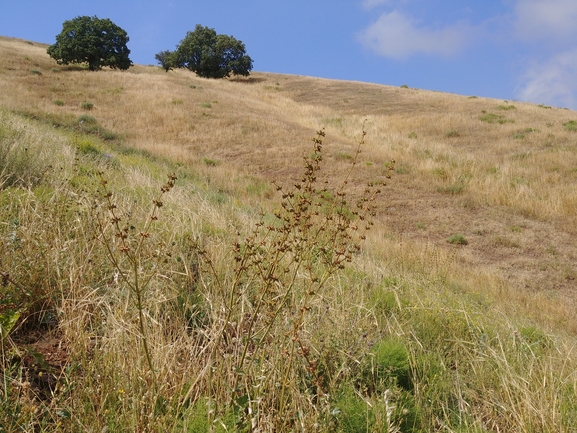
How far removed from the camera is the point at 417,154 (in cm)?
1769

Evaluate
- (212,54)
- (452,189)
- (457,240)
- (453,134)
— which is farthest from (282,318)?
(212,54)

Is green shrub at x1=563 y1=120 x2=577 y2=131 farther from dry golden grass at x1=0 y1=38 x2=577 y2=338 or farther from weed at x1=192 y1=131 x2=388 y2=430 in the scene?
weed at x1=192 y1=131 x2=388 y2=430

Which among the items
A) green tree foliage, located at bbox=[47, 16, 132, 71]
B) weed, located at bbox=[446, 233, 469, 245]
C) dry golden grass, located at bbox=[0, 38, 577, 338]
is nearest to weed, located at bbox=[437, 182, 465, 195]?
dry golden grass, located at bbox=[0, 38, 577, 338]

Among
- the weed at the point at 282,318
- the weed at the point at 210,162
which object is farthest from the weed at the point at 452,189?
the weed at the point at 282,318

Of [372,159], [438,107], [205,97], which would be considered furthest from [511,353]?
[438,107]

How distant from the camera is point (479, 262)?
9.41 m

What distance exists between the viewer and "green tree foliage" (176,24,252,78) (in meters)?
50.9

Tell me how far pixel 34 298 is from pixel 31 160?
3.15 metres

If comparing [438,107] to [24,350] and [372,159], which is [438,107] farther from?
[24,350]

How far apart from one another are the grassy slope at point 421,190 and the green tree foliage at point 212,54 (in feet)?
61.5

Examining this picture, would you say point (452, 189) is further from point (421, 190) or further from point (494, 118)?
point (494, 118)

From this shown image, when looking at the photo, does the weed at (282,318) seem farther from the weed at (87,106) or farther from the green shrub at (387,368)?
the weed at (87,106)

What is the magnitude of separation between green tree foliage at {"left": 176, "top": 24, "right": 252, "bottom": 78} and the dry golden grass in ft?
60.7

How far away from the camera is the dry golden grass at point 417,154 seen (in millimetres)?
9430
